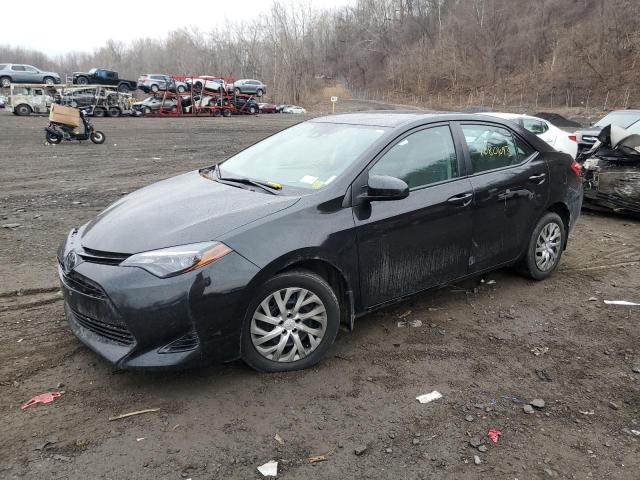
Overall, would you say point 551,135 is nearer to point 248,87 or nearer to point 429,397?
point 429,397

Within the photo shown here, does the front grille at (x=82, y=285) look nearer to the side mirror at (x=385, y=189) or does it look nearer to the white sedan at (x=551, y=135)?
the side mirror at (x=385, y=189)

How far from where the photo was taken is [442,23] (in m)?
86.4

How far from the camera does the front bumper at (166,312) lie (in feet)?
9.58

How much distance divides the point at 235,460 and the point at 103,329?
1.14 metres

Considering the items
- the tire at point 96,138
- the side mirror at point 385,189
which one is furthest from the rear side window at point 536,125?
the tire at point 96,138

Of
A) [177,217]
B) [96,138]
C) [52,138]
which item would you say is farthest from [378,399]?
[96,138]

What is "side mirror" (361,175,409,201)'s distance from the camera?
3539 millimetres

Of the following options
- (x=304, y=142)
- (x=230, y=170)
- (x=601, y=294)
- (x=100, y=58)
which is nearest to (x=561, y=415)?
(x=601, y=294)

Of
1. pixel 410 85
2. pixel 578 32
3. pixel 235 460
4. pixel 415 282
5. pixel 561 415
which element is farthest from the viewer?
pixel 410 85

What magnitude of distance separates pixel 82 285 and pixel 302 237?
4.45 ft

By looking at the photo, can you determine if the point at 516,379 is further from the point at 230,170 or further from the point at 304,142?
the point at 230,170

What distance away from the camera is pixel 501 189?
4.45 metres

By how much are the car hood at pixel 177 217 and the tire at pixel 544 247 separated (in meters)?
2.62

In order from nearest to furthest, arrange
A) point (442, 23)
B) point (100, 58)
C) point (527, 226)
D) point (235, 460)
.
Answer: point (235, 460) < point (527, 226) < point (442, 23) < point (100, 58)
